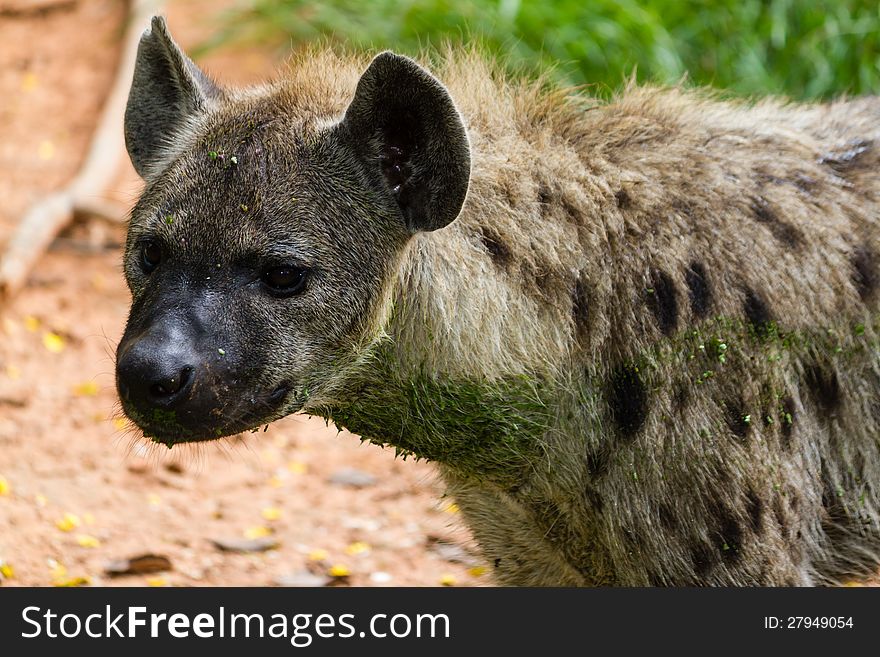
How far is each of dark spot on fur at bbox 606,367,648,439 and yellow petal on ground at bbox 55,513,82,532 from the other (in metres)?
2.60

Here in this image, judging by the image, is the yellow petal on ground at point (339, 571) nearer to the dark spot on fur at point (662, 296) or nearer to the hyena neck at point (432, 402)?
the hyena neck at point (432, 402)

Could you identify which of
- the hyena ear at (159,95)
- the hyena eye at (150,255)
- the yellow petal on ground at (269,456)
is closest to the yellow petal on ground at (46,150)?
the yellow petal on ground at (269,456)

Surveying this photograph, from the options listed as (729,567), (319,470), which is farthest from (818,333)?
(319,470)

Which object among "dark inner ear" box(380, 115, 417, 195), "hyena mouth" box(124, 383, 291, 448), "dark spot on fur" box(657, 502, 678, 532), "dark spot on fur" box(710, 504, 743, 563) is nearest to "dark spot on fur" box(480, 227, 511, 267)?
"dark inner ear" box(380, 115, 417, 195)

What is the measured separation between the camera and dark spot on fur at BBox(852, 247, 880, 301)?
12.0 feet

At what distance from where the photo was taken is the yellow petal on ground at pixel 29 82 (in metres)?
8.95

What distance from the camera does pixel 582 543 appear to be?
361cm

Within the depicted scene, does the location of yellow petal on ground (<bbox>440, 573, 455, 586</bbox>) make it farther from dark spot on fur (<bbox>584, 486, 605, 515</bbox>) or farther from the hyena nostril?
the hyena nostril

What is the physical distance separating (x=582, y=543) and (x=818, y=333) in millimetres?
902

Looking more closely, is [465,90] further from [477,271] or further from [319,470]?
[319,470]

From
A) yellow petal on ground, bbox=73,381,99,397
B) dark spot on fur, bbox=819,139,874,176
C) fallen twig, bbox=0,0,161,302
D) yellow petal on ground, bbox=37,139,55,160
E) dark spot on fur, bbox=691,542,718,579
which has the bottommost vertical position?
dark spot on fur, bbox=691,542,718,579

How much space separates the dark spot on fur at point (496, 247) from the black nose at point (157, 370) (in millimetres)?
876

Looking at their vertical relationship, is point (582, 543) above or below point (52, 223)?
below
